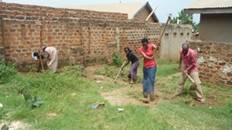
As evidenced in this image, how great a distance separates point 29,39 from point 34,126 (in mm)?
5276

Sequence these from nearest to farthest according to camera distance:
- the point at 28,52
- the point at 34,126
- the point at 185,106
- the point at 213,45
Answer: the point at 34,126 → the point at 185,106 → the point at 213,45 → the point at 28,52

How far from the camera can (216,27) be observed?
11852mm

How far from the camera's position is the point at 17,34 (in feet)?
34.0

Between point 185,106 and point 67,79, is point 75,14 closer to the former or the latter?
point 67,79

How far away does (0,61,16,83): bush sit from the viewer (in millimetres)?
9109

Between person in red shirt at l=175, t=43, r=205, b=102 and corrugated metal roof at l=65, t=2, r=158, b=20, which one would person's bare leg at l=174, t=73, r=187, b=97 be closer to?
person in red shirt at l=175, t=43, r=205, b=102

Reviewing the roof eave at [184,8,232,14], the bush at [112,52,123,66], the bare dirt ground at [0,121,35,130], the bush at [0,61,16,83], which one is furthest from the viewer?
the bush at [112,52,123,66]

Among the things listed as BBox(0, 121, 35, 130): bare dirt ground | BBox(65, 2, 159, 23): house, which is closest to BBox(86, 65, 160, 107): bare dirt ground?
BBox(0, 121, 35, 130): bare dirt ground

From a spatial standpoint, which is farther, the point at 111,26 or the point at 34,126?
the point at 111,26

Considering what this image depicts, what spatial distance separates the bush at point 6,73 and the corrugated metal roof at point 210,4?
632 cm

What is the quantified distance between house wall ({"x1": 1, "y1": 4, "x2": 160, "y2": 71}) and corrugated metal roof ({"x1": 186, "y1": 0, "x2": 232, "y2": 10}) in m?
3.46

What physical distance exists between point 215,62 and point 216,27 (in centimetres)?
232

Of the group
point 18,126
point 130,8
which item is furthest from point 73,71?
point 130,8

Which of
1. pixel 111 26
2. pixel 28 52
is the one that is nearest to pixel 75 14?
pixel 111 26
